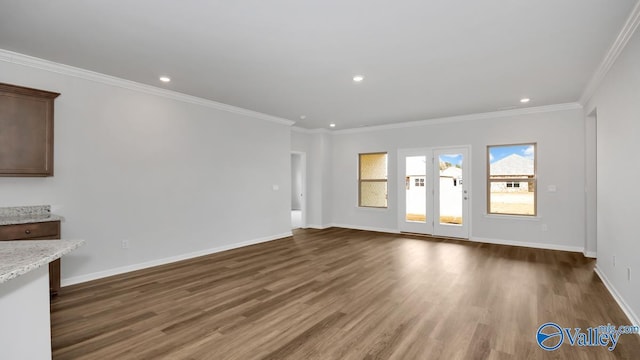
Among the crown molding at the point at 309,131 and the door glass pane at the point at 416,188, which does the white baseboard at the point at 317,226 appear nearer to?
the door glass pane at the point at 416,188

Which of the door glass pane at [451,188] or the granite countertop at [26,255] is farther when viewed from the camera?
the door glass pane at [451,188]

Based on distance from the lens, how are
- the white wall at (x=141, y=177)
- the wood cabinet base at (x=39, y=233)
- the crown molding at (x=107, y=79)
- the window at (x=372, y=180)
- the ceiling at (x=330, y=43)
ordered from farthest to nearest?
the window at (x=372, y=180)
the white wall at (x=141, y=177)
the crown molding at (x=107, y=79)
the wood cabinet base at (x=39, y=233)
the ceiling at (x=330, y=43)

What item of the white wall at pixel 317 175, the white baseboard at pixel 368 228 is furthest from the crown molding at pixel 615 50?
the white wall at pixel 317 175

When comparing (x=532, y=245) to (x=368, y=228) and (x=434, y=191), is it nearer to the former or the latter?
(x=434, y=191)

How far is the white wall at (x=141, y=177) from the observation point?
371 centimetres

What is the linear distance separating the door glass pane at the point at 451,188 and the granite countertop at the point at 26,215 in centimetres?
657

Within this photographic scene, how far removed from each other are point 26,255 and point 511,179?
6958mm

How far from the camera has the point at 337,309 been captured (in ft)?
10.0

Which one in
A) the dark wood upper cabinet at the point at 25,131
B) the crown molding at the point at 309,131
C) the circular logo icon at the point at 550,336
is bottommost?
the circular logo icon at the point at 550,336

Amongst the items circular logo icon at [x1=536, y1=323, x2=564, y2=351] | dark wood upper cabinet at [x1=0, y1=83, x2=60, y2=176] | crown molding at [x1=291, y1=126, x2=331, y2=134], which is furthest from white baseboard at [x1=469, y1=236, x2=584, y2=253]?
dark wood upper cabinet at [x1=0, y1=83, x2=60, y2=176]

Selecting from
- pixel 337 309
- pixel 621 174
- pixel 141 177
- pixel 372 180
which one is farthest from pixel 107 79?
pixel 621 174

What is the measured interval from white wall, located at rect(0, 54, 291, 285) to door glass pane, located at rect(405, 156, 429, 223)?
3.40 meters

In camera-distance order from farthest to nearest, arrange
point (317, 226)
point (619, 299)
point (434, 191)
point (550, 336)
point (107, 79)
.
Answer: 1. point (317, 226)
2. point (434, 191)
3. point (107, 79)
4. point (619, 299)
5. point (550, 336)

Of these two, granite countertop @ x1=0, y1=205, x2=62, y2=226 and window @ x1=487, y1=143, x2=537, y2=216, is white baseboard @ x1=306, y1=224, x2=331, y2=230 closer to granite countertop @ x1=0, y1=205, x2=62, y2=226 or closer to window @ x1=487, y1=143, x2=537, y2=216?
window @ x1=487, y1=143, x2=537, y2=216
